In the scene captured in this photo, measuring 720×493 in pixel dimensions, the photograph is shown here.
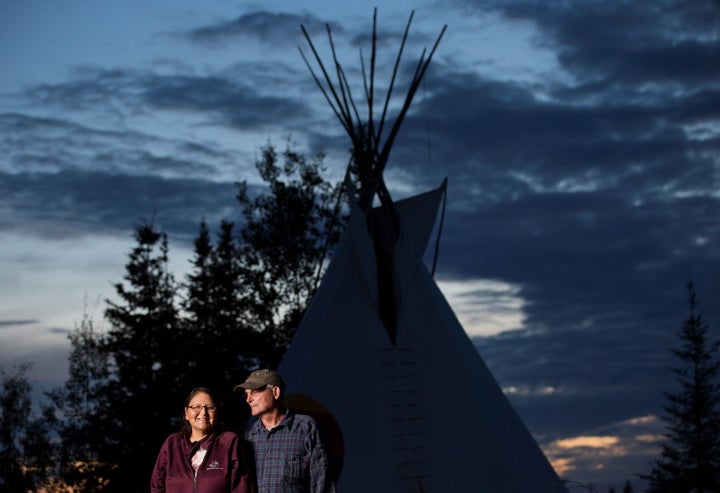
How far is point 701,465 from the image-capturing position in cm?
2241

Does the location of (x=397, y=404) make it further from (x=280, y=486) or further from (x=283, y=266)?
(x=283, y=266)

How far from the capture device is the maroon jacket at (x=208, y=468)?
15.1 feet

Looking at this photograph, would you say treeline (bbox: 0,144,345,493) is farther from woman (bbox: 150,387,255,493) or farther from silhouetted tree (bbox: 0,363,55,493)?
woman (bbox: 150,387,255,493)

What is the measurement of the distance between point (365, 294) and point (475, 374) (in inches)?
57.7

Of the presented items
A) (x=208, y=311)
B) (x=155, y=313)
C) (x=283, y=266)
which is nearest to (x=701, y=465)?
(x=283, y=266)

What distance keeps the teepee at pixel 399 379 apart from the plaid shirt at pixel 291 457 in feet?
15.1

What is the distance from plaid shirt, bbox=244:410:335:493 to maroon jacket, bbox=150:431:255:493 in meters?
0.09

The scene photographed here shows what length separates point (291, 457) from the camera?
4.79 m

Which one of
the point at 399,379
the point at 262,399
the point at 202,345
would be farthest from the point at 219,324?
the point at 262,399

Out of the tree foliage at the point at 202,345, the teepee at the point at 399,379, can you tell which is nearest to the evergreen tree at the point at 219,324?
the tree foliage at the point at 202,345

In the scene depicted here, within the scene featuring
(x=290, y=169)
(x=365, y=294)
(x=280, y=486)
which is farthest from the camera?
(x=290, y=169)

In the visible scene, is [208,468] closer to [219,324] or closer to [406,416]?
[406,416]

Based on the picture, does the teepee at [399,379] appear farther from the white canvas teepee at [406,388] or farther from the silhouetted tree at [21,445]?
the silhouetted tree at [21,445]

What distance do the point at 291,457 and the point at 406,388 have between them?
5.59 metres
